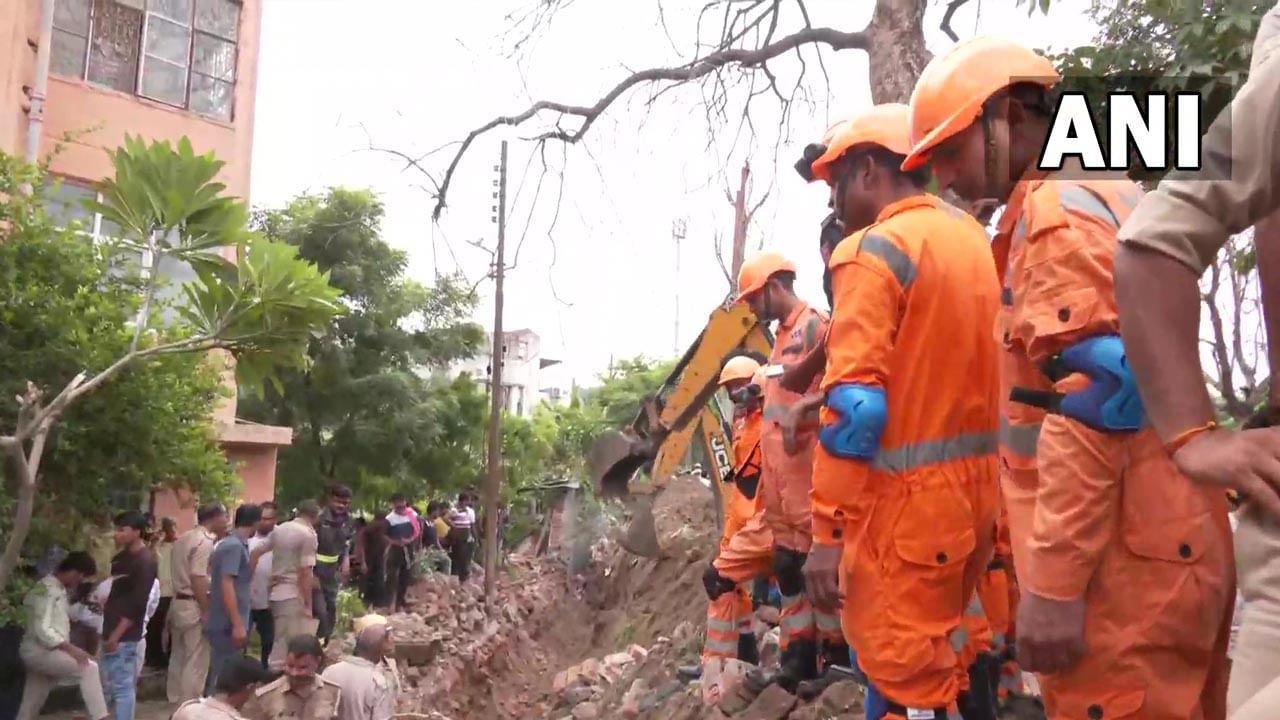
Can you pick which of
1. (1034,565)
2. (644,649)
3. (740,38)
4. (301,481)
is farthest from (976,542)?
(301,481)

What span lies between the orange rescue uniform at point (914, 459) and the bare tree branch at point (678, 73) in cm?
425

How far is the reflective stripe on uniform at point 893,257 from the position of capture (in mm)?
3098

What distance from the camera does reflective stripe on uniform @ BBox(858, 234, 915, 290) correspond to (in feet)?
10.2

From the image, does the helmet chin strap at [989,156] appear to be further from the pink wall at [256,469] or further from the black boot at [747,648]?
the pink wall at [256,469]

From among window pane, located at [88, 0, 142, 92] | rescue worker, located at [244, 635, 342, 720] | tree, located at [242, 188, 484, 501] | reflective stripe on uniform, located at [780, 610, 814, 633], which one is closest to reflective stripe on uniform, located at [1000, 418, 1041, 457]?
reflective stripe on uniform, located at [780, 610, 814, 633]

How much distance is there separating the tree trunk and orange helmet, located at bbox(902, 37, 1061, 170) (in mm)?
3957

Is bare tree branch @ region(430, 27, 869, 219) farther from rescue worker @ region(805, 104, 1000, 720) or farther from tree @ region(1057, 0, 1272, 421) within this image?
rescue worker @ region(805, 104, 1000, 720)

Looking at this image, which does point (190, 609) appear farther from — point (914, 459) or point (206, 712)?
point (914, 459)

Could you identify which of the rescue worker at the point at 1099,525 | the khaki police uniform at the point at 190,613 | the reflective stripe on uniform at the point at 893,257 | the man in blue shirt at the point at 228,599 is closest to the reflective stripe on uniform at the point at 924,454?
the reflective stripe on uniform at the point at 893,257

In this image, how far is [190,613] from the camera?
891 cm

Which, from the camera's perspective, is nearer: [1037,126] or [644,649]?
[1037,126]

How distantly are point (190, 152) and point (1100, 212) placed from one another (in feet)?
20.7

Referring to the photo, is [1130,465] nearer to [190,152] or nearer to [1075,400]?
[1075,400]

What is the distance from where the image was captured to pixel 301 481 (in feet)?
70.0
